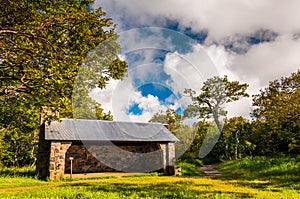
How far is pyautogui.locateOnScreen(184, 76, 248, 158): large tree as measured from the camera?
30859mm

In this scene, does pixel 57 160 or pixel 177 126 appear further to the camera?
pixel 177 126

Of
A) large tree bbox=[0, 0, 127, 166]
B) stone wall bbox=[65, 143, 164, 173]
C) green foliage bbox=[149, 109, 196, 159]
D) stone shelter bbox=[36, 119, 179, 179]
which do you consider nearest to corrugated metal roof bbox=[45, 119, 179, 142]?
stone shelter bbox=[36, 119, 179, 179]

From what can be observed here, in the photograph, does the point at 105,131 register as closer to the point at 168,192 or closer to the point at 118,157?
the point at 118,157

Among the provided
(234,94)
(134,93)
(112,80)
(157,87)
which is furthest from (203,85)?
(112,80)

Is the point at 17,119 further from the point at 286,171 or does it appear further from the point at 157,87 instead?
the point at 286,171

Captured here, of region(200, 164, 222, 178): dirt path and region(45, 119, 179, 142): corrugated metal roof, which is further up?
region(45, 119, 179, 142): corrugated metal roof

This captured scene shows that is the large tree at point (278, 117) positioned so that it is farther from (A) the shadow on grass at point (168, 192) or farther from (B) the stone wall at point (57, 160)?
(B) the stone wall at point (57, 160)

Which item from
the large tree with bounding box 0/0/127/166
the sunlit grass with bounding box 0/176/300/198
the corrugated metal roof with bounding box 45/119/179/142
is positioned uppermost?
the large tree with bounding box 0/0/127/166

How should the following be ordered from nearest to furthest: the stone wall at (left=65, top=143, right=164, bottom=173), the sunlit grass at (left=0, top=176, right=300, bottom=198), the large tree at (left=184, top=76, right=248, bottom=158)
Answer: the sunlit grass at (left=0, top=176, right=300, bottom=198), the stone wall at (left=65, top=143, right=164, bottom=173), the large tree at (left=184, top=76, right=248, bottom=158)

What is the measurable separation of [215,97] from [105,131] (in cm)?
1846

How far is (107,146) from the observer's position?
65.8 feet

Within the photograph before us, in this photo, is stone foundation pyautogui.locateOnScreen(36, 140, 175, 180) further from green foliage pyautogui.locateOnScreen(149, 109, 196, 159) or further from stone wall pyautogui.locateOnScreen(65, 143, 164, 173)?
green foliage pyautogui.locateOnScreen(149, 109, 196, 159)

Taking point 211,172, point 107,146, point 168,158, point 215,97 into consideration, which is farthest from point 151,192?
point 215,97

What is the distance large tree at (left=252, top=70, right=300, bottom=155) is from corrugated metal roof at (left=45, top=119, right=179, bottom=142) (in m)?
8.04
